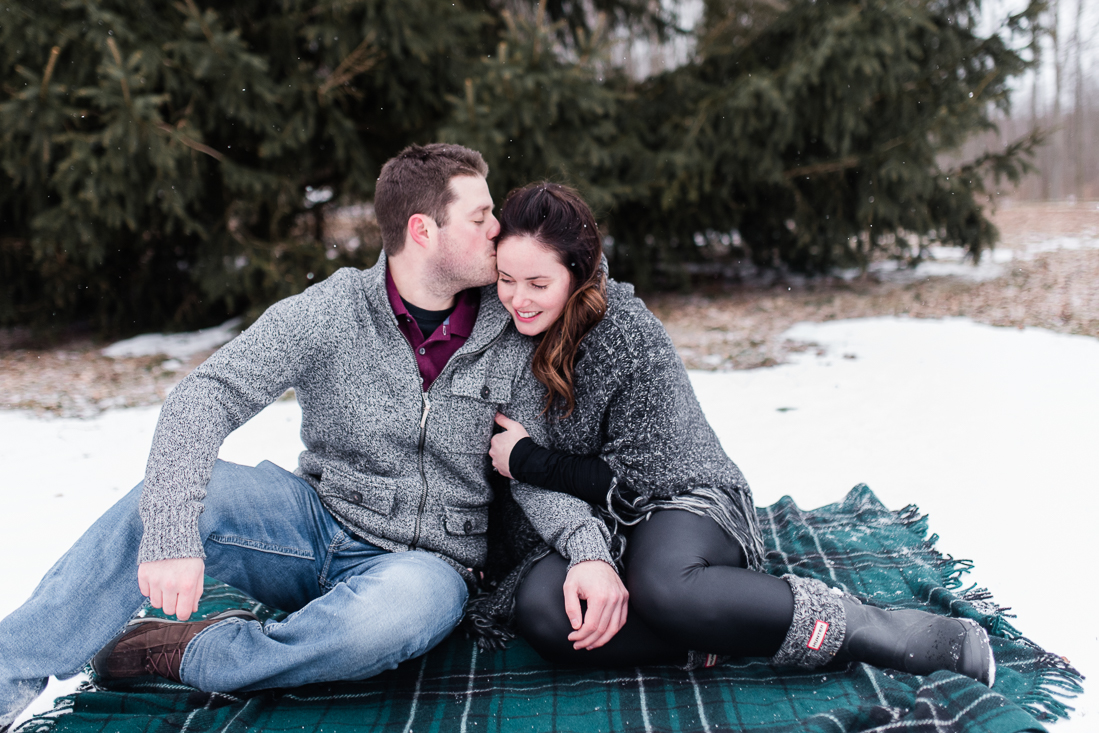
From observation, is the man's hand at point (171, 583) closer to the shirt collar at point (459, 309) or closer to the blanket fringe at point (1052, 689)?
the shirt collar at point (459, 309)

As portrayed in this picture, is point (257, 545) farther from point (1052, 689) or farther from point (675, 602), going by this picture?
point (1052, 689)

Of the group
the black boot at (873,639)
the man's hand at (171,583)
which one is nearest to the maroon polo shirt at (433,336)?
the man's hand at (171,583)

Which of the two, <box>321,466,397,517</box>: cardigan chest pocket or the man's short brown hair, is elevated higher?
the man's short brown hair

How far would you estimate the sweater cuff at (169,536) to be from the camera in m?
1.53

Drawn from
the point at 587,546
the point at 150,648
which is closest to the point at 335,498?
the point at 150,648

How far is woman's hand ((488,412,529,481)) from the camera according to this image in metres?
1.93

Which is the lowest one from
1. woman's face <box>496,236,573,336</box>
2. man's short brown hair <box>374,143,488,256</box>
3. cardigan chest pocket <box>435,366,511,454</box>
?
cardigan chest pocket <box>435,366,511,454</box>

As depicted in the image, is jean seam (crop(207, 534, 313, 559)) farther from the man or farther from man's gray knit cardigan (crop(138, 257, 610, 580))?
man's gray knit cardigan (crop(138, 257, 610, 580))

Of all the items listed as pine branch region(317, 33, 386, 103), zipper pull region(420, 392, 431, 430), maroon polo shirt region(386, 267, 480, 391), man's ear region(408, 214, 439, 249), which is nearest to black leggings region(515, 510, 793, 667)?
zipper pull region(420, 392, 431, 430)

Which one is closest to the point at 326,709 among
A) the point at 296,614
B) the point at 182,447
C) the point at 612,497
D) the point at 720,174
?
the point at 296,614

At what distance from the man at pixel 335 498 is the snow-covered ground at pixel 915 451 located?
44 centimetres

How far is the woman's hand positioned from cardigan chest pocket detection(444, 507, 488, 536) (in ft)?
0.43

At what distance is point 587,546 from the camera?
1.80m

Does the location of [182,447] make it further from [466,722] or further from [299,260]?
[299,260]
